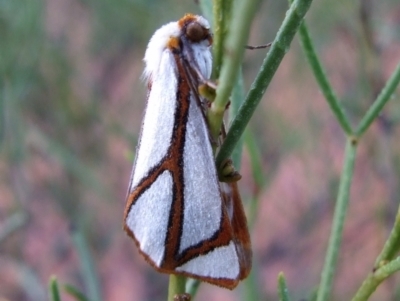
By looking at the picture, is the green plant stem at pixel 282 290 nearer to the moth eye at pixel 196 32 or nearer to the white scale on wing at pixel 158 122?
the white scale on wing at pixel 158 122

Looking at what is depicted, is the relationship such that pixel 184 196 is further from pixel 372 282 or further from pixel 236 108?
pixel 372 282

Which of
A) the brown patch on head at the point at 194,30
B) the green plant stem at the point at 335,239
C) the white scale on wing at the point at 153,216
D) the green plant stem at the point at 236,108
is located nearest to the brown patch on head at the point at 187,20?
the brown patch on head at the point at 194,30

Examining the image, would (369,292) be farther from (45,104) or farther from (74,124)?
(45,104)

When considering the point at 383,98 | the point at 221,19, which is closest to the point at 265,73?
the point at 221,19

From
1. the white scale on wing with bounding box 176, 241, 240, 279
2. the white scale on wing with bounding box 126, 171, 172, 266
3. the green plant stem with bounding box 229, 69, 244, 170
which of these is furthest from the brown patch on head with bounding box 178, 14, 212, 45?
the white scale on wing with bounding box 176, 241, 240, 279

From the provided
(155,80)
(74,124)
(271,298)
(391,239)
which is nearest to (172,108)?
(155,80)

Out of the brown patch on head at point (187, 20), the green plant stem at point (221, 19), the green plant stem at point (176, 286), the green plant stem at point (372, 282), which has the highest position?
the brown patch on head at point (187, 20)

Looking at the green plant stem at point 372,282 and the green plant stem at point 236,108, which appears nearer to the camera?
the green plant stem at point 372,282

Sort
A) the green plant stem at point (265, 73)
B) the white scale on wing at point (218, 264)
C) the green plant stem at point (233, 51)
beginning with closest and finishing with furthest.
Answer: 1. the green plant stem at point (233, 51)
2. the green plant stem at point (265, 73)
3. the white scale on wing at point (218, 264)
